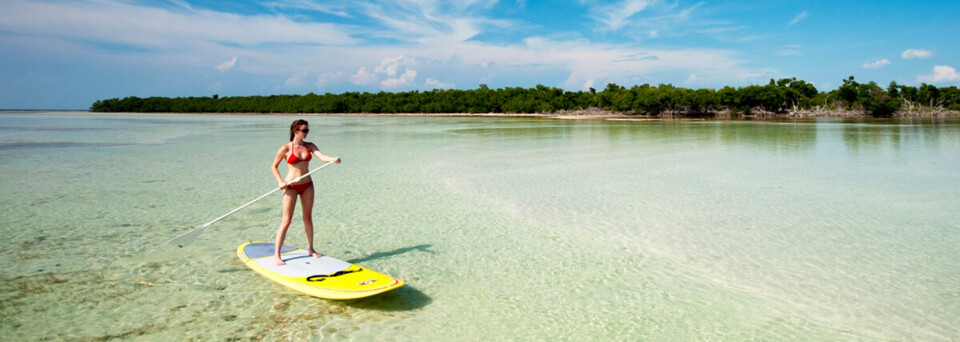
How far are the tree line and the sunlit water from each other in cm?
5903

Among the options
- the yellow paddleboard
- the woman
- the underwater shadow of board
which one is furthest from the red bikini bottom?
the underwater shadow of board

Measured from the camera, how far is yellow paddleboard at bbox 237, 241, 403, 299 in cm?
461

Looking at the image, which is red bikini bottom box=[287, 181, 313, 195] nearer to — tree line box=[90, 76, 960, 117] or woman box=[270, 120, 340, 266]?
woman box=[270, 120, 340, 266]

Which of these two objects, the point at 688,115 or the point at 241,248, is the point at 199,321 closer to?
the point at 241,248

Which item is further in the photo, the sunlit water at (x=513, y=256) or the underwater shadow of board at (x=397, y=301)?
the underwater shadow of board at (x=397, y=301)

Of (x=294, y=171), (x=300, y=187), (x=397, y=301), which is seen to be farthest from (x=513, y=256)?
(x=294, y=171)

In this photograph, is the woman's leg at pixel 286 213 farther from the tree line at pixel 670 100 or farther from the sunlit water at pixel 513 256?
the tree line at pixel 670 100

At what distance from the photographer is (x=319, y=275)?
4.93m

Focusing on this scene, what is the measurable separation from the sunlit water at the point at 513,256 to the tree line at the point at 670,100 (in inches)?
2324

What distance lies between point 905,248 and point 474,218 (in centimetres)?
552

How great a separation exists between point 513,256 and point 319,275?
2331 millimetres

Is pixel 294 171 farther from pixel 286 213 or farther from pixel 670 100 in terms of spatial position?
pixel 670 100

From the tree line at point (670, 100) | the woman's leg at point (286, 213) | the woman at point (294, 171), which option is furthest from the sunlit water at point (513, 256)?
the tree line at point (670, 100)

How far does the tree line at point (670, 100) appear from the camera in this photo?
66250 millimetres
